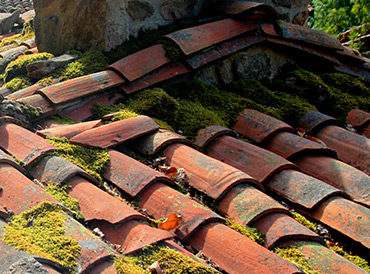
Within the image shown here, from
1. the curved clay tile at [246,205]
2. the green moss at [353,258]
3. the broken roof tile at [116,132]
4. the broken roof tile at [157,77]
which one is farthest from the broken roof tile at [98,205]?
the broken roof tile at [157,77]

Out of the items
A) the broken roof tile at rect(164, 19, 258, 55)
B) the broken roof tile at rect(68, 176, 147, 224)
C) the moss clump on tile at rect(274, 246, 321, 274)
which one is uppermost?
the broken roof tile at rect(164, 19, 258, 55)

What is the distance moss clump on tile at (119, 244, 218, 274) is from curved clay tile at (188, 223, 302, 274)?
183mm

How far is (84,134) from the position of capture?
8.94 feet

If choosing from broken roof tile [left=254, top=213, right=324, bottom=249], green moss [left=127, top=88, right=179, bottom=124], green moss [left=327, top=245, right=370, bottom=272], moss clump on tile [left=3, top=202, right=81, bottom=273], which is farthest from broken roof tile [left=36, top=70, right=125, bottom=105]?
green moss [left=327, top=245, right=370, bottom=272]

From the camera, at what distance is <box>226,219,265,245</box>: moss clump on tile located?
2211mm

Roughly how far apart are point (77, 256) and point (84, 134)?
1.13 m

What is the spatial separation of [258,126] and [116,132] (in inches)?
43.6

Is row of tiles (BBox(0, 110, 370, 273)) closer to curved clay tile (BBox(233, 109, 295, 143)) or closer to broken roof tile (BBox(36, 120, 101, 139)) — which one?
broken roof tile (BBox(36, 120, 101, 139))

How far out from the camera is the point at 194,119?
3268 mm

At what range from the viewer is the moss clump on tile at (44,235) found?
1.67 m

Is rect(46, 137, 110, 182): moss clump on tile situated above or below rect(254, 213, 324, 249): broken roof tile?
above

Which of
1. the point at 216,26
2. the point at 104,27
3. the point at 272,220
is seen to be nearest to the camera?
the point at 272,220

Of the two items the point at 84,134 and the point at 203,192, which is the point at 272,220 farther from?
the point at 84,134

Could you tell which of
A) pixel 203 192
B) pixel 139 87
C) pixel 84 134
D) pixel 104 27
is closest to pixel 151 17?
pixel 104 27
